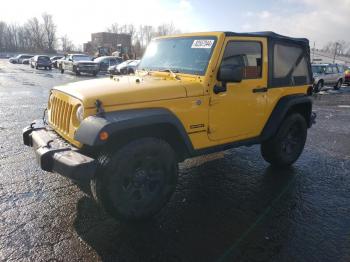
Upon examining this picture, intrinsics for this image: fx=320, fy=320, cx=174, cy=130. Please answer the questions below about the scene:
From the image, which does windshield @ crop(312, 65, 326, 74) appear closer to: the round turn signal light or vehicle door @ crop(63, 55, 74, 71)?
vehicle door @ crop(63, 55, 74, 71)

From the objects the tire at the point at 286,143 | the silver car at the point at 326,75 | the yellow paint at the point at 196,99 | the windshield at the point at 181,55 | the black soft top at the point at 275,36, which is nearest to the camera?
the yellow paint at the point at 196,99

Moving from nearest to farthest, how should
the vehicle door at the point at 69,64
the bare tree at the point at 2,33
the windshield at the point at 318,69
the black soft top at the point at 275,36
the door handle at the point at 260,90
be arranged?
the black soft top at the point at 275,36 → the door handle at the point at 260,90 → the windshield at the point at 318,69 → the vehicle door at the point at 69,64 → the bare tree at the point at 2,33

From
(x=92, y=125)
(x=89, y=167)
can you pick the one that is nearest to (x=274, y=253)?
(x=89, y=167)

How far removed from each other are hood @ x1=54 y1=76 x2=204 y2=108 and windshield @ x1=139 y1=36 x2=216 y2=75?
27 centimetres

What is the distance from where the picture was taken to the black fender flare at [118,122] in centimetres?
302

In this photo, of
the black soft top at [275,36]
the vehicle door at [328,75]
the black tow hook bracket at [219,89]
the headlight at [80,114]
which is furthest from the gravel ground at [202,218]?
the vehicle door at [328,75]

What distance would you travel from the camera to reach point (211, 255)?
3025mm

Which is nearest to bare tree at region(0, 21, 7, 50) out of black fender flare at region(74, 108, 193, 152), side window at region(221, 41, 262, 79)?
side window at region(221, 41, 262, 79)

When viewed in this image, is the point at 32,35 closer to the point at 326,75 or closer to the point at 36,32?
the point at 36,32

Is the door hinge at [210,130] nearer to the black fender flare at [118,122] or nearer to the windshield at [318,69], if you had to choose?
the black fender flare at [118,122]

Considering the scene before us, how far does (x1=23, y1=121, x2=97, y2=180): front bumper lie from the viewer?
2.99 m

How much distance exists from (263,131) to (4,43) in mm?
107859

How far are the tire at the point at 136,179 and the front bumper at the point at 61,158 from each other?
0.20m

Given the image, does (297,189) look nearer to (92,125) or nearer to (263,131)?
(263,131)
